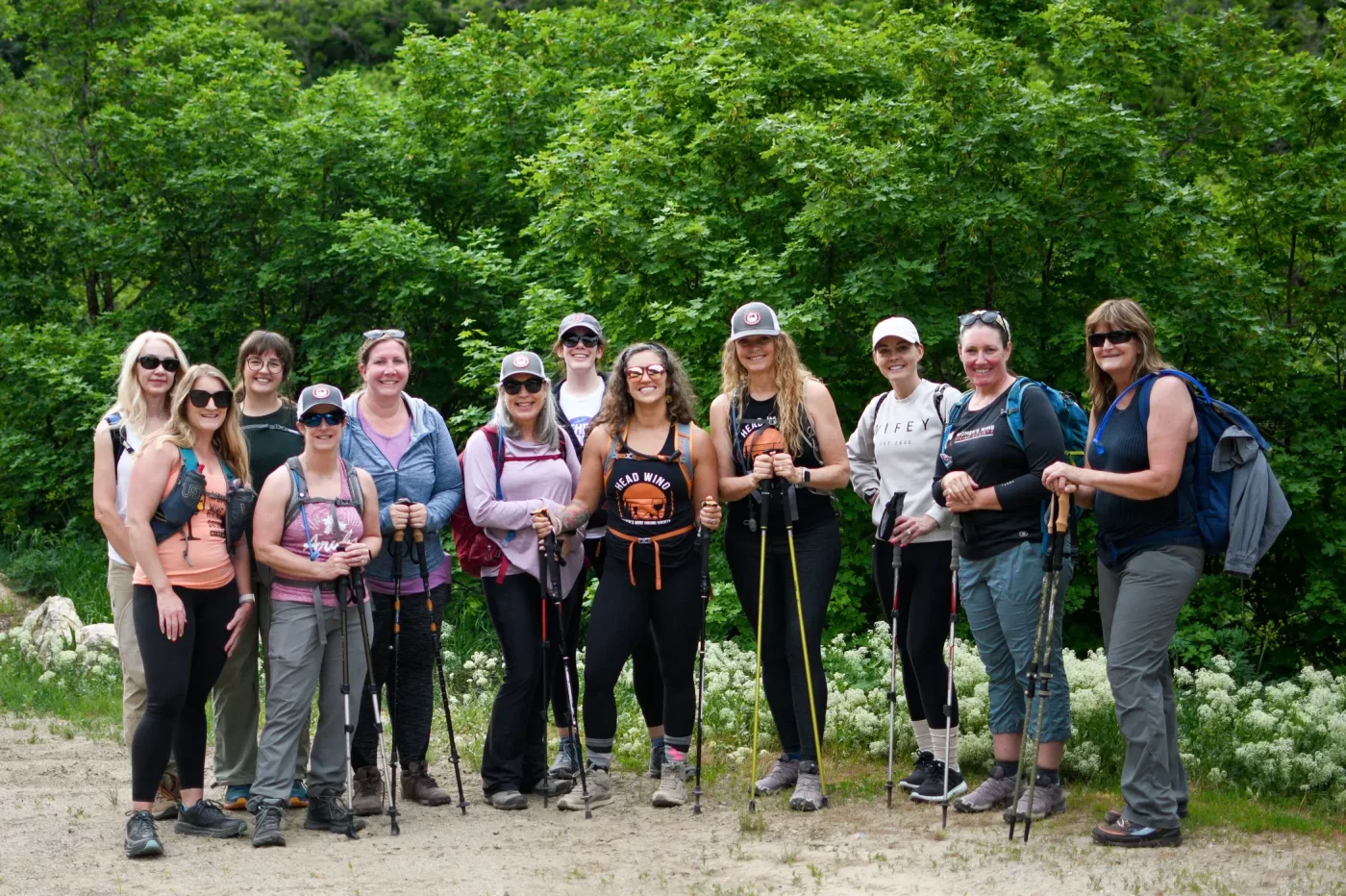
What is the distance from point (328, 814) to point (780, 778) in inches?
81.8

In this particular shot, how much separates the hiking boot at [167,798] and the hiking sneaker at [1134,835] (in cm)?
403

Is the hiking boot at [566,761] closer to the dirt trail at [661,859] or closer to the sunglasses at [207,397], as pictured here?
the dirt trail at [661,859]

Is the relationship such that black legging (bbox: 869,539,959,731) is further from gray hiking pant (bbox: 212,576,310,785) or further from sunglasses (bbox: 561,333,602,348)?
gray hiking pant (bbox: 212,576,310,785)

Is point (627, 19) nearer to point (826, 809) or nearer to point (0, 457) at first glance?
point (0, 457)

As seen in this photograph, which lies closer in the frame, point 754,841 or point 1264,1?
point 754,841

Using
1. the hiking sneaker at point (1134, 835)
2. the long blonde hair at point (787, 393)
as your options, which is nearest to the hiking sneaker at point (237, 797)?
the long blonde hair at point (787, 393)

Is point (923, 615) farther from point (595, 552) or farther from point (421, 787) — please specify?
point (421, 787)

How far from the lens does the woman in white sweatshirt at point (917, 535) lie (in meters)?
6.08

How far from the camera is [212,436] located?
5.98 m

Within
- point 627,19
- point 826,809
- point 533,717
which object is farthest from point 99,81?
point 826,809

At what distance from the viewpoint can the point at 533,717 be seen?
21.2 feet

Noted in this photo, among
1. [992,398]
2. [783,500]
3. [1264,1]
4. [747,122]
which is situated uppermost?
[1264,1]

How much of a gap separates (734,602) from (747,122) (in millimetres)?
4072

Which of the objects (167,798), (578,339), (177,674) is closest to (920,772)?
(578,339)
